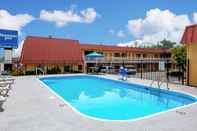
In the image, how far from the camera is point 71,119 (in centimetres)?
651

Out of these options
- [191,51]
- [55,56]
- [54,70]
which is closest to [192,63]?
[191,51]

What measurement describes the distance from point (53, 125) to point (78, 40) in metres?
26.3

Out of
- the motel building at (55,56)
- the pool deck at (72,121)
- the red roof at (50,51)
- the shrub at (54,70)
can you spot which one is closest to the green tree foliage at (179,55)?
the motel building at (55,56)

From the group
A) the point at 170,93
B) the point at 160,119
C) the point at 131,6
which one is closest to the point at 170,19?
the point at 131,6

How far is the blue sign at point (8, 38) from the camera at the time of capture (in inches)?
685

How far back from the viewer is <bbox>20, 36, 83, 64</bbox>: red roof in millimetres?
A: 27250

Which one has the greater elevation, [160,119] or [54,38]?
[54,38]

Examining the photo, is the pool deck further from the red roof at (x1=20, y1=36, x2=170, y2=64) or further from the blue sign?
the red roof at (x1=20, y1=36, x2=170, y2=64)

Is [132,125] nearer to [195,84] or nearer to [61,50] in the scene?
[195,84]

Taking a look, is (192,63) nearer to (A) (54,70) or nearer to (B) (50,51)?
(A) (54,70)

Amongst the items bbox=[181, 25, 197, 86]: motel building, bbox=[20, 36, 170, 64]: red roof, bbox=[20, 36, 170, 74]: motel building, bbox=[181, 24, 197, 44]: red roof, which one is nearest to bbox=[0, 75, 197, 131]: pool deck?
bbox=[181, 24, 197, 44]: red roof

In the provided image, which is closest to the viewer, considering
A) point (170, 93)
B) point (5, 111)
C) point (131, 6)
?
point (5, 111)

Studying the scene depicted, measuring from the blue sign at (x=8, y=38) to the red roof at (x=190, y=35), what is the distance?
13.7m

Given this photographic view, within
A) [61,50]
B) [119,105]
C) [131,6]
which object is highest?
[131,6]
